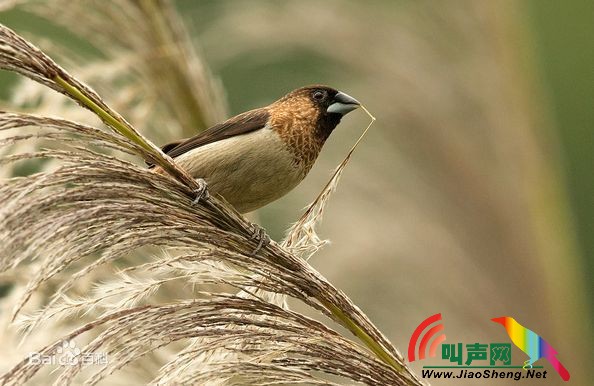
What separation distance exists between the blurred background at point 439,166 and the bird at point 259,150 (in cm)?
142

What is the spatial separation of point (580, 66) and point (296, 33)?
2.97 metres

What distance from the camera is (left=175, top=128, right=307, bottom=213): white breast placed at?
320cm

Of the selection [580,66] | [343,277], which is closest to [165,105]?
[343,277]

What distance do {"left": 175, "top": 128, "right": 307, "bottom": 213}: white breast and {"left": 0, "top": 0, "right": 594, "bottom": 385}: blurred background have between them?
1608mm

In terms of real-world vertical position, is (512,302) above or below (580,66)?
below

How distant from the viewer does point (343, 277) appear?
566 cm

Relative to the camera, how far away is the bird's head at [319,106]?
347 cm

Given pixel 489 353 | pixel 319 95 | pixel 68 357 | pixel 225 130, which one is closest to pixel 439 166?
pixel 489 353

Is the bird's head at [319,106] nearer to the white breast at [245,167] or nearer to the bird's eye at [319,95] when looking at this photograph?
the bird's eye at [319,95]

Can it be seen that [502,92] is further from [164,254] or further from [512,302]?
[164,254]

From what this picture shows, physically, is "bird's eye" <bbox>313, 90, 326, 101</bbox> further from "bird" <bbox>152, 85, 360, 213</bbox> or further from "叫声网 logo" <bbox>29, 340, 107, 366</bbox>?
"叫声网 logo" <bbox>29, 340, 107, 366</bbox>

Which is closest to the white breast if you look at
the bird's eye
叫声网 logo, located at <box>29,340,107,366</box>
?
the bird's eye

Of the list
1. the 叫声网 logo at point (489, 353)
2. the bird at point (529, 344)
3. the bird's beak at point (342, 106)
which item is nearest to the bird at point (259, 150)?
the bird's beak at point (342, 106)

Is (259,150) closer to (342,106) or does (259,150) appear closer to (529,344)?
(342,106)
